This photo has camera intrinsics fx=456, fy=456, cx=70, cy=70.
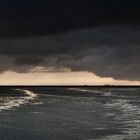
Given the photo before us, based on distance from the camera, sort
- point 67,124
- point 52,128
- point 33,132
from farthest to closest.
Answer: point 67,124 → point 52,128 → point 33,132

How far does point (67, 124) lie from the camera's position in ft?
125

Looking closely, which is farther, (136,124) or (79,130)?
(136,124)

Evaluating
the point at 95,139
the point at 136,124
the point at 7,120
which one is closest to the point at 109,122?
the point at 136,124

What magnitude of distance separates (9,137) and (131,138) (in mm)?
7761

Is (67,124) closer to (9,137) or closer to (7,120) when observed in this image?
(7,120)

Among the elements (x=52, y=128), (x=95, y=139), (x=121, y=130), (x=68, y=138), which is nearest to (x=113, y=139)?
(x=95, y=139)

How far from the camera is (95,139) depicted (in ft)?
93.1

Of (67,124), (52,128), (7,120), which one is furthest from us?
(7,120)

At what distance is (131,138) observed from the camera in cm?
2880

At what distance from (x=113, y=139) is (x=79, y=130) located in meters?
5.45

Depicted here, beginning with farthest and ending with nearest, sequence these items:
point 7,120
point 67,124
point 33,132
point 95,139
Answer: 1. point 7,120
2. point 67,124
3. point 33,132
4. point 95,139

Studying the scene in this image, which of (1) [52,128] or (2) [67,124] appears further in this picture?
(2) [67,124]

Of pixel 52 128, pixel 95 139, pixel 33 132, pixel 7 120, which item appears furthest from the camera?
pixel 7 120

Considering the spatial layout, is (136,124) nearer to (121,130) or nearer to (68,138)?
(121,130)
